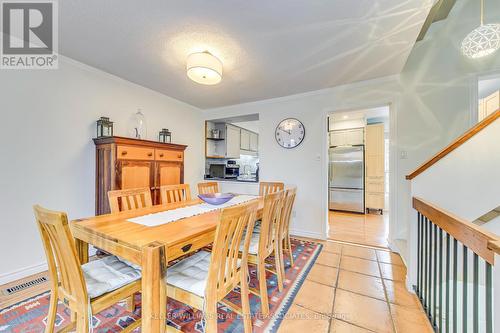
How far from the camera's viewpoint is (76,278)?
102cm

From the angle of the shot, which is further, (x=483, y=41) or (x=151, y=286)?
(x=483, y=41)

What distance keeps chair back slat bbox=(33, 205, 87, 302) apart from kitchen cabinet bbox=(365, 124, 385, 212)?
217 inches

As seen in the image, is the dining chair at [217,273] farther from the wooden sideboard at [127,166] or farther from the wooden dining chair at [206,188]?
the wooden sideboard at [127,166]

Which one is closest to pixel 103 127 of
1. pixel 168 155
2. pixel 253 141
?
pixel 168 155

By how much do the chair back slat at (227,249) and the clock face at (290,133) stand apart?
2.32 m

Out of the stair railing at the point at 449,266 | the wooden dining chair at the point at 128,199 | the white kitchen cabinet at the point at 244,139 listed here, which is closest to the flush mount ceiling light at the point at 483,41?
the stair railing at the point at 449,266

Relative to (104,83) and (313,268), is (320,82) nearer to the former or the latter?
(313,268)

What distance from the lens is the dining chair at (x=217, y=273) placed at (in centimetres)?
111

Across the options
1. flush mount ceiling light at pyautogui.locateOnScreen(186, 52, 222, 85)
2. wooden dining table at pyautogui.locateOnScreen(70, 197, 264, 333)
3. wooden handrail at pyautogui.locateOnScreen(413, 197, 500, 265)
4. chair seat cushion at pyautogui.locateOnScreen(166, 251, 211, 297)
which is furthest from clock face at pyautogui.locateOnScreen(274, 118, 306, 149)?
chair seat cushion at pyautogui.locateOnScreen(166, 251, 211, 297)

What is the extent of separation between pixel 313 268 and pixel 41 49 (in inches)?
151

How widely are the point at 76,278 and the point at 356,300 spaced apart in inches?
80.2

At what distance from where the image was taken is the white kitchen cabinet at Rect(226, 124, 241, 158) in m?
4.73

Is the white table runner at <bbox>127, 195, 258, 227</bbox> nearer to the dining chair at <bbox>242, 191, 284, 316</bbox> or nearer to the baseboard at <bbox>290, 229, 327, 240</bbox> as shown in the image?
the dining chair at <bbox>242, 191, 284, 316</bbox>

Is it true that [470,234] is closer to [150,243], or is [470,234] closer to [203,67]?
[150,243]
